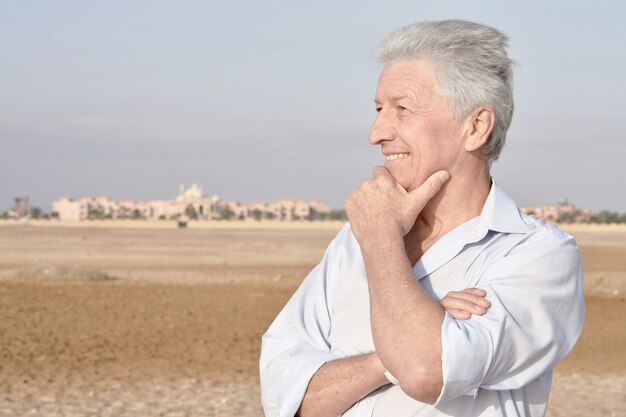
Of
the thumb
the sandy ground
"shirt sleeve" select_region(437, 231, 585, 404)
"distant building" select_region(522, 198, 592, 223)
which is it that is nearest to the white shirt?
"shirt sleeve" select_region(437, 231, 585, 404)

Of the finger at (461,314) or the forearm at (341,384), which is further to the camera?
the forearm at (341,384)

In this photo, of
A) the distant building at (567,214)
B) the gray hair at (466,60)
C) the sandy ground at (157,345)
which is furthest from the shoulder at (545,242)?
the distant building at (567,214)

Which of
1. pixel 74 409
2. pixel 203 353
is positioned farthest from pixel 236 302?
→ pixel 74 409

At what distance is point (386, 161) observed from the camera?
2357 mm

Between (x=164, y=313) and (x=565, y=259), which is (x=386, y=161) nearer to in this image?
(x=565, y=259)

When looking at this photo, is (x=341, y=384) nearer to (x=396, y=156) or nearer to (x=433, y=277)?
(x=433, y=277)

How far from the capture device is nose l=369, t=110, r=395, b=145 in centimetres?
233

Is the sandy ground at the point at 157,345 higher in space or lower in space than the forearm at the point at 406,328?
lower

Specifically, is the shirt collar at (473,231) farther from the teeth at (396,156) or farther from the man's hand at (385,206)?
the teeth at (396,156)

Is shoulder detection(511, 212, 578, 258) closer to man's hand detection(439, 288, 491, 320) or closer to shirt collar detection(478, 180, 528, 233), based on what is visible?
shirt collar detection(478, 180, 528, 233)

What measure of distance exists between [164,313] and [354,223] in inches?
553

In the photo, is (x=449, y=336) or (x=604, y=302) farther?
(x=604, y=302)

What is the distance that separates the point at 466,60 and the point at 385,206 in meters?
0.39

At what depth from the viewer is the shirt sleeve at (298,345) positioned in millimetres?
2348
